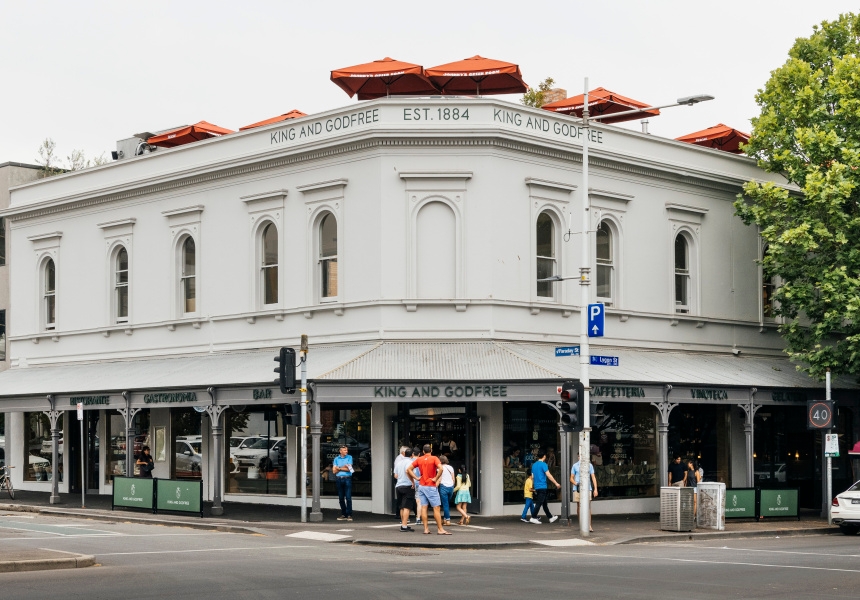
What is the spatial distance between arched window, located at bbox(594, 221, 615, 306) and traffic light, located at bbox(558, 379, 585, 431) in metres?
6.89

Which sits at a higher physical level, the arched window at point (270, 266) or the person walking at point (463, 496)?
the arched window at point (270, 266)

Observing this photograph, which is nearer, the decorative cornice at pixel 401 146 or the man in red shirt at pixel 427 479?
the man in red shirt at pixel 427 479

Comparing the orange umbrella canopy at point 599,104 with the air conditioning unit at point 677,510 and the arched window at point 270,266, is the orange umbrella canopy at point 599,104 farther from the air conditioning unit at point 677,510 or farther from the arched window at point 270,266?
the air conditioning unit at point 677,510

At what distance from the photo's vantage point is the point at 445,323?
95.8 ft

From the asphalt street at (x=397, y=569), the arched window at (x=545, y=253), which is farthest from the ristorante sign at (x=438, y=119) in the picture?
the asphalt street at (x=397, y=569)

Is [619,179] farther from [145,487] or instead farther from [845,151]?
[145,487]

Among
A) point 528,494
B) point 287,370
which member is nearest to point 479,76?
point 287,370

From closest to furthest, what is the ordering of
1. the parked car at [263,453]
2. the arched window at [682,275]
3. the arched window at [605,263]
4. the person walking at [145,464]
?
1. the parked car at [263,453]
2. the arched window at [605,263]
3. the person walking at [145,464]
4. the arched window at [682,275]

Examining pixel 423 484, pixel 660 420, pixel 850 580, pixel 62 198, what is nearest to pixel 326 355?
pixel 423 484

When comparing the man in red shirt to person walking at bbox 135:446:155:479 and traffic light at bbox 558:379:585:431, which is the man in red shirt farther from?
person walking at bbox 135:446:155:479

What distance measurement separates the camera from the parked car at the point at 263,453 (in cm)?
3172

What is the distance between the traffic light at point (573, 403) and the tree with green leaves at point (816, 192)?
343 inches

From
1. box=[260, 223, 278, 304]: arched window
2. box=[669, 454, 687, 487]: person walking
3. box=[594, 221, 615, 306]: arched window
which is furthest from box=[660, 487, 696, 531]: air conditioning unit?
box=[260, 223, 278, 304]: arched window

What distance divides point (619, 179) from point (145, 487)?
13.7m
